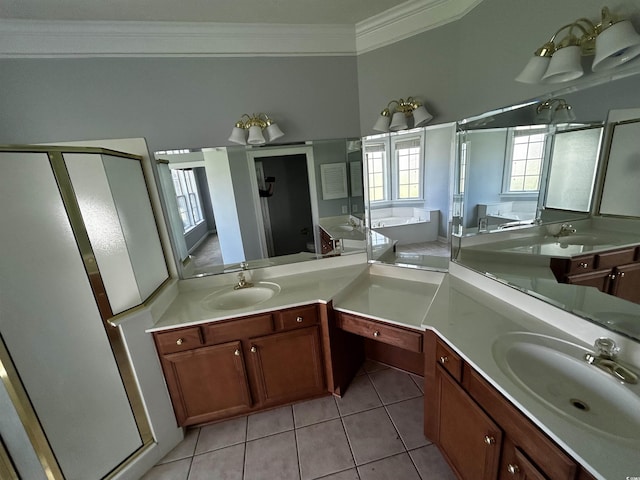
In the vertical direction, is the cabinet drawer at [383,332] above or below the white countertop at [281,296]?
below

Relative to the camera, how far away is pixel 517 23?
1279mm

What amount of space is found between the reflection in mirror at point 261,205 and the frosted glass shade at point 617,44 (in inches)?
51.5

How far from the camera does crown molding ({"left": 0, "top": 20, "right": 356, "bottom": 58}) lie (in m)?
1.45

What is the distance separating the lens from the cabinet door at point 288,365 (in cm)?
168

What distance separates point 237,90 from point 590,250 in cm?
216

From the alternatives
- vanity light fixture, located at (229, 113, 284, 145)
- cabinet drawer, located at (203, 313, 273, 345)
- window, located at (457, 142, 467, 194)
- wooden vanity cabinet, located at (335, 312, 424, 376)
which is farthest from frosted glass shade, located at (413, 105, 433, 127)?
cabinet drawer, located at (203, 313, 273, 345)

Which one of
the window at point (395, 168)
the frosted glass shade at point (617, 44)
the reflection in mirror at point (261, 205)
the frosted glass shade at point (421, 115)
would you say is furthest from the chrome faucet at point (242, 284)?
the frosted glass shade at point (617, 44)

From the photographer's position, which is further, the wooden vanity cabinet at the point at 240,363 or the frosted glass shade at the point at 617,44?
the wooden vanity cabinet at the point at 240,363

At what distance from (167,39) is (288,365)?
2.22m

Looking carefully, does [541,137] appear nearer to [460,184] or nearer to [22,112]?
[460,184]

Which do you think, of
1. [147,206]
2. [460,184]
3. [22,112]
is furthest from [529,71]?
[22,112]

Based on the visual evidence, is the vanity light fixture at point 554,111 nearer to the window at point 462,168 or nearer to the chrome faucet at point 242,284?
the window at point 462,168

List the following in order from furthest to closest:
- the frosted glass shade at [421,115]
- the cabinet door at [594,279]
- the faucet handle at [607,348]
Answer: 1. the frosted glass shade at [421,115]
2. the cabinet door at [594,279]
3. the faucet handle at [607,348]

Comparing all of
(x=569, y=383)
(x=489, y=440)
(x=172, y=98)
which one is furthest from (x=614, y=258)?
(x=172, y=98)
